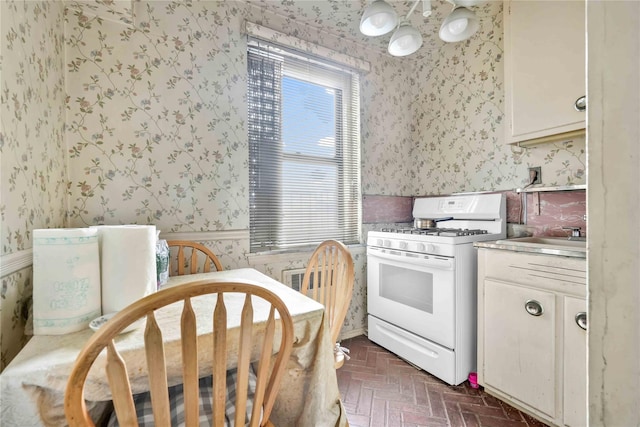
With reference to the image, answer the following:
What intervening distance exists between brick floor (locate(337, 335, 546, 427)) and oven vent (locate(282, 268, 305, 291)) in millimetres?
717

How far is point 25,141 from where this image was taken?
1.00 m

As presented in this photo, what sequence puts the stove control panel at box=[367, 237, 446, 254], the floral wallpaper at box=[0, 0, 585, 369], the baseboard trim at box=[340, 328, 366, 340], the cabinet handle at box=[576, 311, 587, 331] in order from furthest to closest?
1. the baseboard trim at box=[340, 328, 366, 340]
2. the stove control panel at box=[367, 237, 446, 254]
3. the cabinet handle at box=[576, 311, 587, 331]
4. the floral wallpaper at box=[0, 0, 585, 369]

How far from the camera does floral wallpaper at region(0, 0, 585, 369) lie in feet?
3.47

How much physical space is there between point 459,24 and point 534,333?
180cm

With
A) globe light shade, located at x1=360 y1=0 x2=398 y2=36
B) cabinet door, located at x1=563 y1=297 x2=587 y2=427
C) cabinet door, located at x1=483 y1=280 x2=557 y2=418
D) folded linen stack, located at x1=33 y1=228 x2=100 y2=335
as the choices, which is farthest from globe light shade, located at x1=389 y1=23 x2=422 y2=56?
folded linen stack, located at x1=33 y1=228 x2=100 y2=335

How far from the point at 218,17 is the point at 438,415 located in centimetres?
289

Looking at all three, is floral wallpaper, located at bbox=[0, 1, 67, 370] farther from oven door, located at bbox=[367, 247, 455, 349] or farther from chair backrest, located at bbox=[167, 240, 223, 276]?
oven door, located at bbox=[367, 247, 455, 349]

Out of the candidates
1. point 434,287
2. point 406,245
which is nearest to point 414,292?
point 434,287

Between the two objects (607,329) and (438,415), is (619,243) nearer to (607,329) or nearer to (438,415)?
(607,329)

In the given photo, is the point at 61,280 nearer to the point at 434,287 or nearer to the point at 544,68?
the point at 434,287

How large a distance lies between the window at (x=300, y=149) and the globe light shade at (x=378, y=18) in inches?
31.5

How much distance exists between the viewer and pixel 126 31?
1586 millimetres

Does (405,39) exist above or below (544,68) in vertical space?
above

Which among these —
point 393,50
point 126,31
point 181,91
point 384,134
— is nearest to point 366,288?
point 384,134
